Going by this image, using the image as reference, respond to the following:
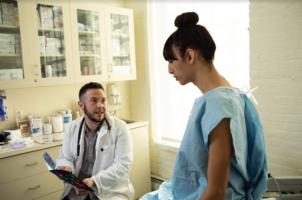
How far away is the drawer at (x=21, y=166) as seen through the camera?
206cm

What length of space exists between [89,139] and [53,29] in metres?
1.22

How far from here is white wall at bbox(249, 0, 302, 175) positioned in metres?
2.04

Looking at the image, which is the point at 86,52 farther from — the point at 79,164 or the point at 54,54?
the point at 79,164

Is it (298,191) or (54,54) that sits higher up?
(54,54)

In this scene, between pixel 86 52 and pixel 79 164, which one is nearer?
pixel 79 164

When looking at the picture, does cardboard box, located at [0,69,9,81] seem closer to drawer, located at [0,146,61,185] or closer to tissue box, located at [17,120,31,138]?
tissue box, located at [17,120,31,138]

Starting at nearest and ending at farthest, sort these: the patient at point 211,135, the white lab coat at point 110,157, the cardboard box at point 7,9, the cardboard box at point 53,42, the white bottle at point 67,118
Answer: the patient at point 211,135 < the white lab coat at point 110,157 < the cardboard box at point 7,9 < the cardboard box at point 53,42 < the white bottle at point 67,118

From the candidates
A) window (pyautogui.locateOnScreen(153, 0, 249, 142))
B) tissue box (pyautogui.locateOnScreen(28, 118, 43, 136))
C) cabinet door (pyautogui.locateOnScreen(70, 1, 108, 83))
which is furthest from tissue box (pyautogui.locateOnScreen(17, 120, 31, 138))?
window (pyautogui.locateOnScreen(153, 0, 249, 142))

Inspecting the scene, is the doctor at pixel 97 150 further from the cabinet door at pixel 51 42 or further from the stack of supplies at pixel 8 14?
the stack of supplies at pixel 8 14

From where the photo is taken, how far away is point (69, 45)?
2.60m

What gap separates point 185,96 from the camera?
9.92 feet

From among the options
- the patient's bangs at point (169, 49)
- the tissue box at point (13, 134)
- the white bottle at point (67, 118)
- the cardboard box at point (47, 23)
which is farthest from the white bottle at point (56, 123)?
the patient's bangs at point (169, 49)

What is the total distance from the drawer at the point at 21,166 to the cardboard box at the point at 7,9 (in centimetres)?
121

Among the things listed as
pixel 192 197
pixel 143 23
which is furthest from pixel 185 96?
pixel 192 197
